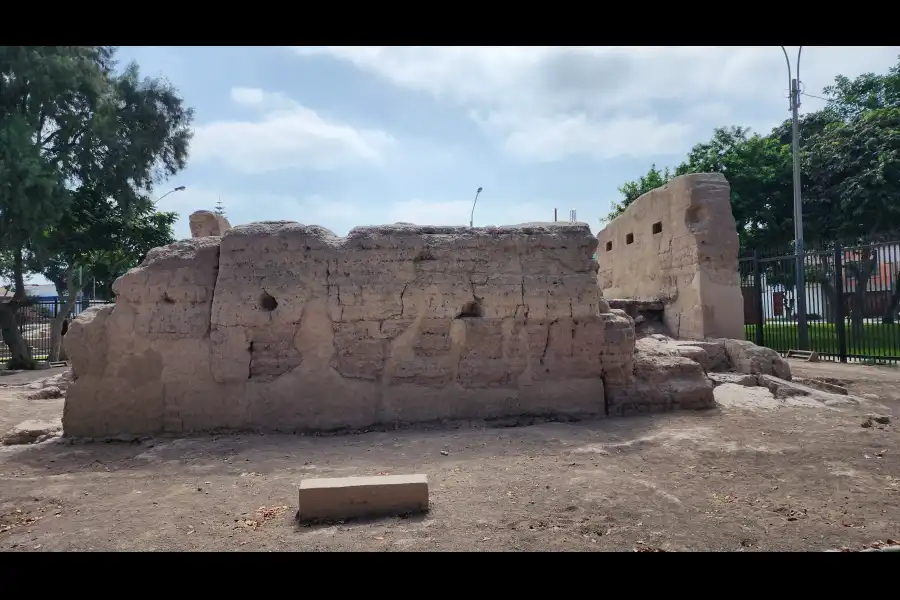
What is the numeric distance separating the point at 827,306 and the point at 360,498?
12.6 meters

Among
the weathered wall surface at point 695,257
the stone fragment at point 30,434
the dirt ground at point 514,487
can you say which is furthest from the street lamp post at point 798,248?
the stone fragment at point 30,434

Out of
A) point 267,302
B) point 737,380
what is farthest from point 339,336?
point 737,380

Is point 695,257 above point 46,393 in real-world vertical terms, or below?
Result: above

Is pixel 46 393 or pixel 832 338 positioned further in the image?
pixel 832 338

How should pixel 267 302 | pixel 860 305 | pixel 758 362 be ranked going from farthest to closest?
pixel 860 305
pixel 758 362
pixel 267 302

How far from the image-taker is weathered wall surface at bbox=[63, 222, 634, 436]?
5.41m

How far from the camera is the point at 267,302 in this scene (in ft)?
18.6

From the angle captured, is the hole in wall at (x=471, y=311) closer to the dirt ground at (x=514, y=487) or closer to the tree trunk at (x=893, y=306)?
the dirt ground at (x=514, y=487)

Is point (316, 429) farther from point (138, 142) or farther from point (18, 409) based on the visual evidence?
point (138, 142)

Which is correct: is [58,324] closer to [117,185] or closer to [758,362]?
[117,185]

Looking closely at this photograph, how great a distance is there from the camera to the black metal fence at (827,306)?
35.1 feet
